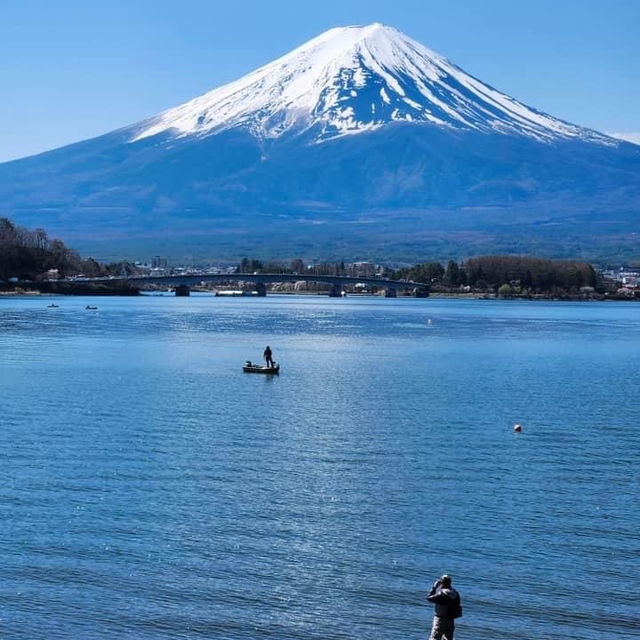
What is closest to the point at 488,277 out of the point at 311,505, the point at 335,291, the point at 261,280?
the point at 335,291

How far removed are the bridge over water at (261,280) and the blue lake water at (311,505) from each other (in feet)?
310

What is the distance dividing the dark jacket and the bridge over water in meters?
123

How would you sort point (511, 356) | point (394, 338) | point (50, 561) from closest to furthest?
point (50, 561) → point (511, 356) → point (394, 338)

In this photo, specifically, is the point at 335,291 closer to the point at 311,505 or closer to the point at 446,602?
the point at 311,505

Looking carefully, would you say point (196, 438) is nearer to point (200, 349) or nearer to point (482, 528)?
point (482, 528)

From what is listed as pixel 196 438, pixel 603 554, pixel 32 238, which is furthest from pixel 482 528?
pixel 32 238

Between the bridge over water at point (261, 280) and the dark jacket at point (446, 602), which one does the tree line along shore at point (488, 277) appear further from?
the dark jacket at point (446, 602)

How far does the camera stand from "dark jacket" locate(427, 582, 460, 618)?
15062mm

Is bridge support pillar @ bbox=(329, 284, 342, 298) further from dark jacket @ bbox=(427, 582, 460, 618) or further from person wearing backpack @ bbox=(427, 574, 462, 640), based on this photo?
dark jacket @ bbox=(427, 582, 460, 618)

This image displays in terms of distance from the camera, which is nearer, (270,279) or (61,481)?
(61,481)

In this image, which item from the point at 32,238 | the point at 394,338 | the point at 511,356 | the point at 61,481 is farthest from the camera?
the point at 32,238

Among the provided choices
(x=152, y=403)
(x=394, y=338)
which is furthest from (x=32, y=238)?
(x=152, y=403)

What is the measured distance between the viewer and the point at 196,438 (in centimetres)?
2964

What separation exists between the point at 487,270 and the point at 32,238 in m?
56.8
